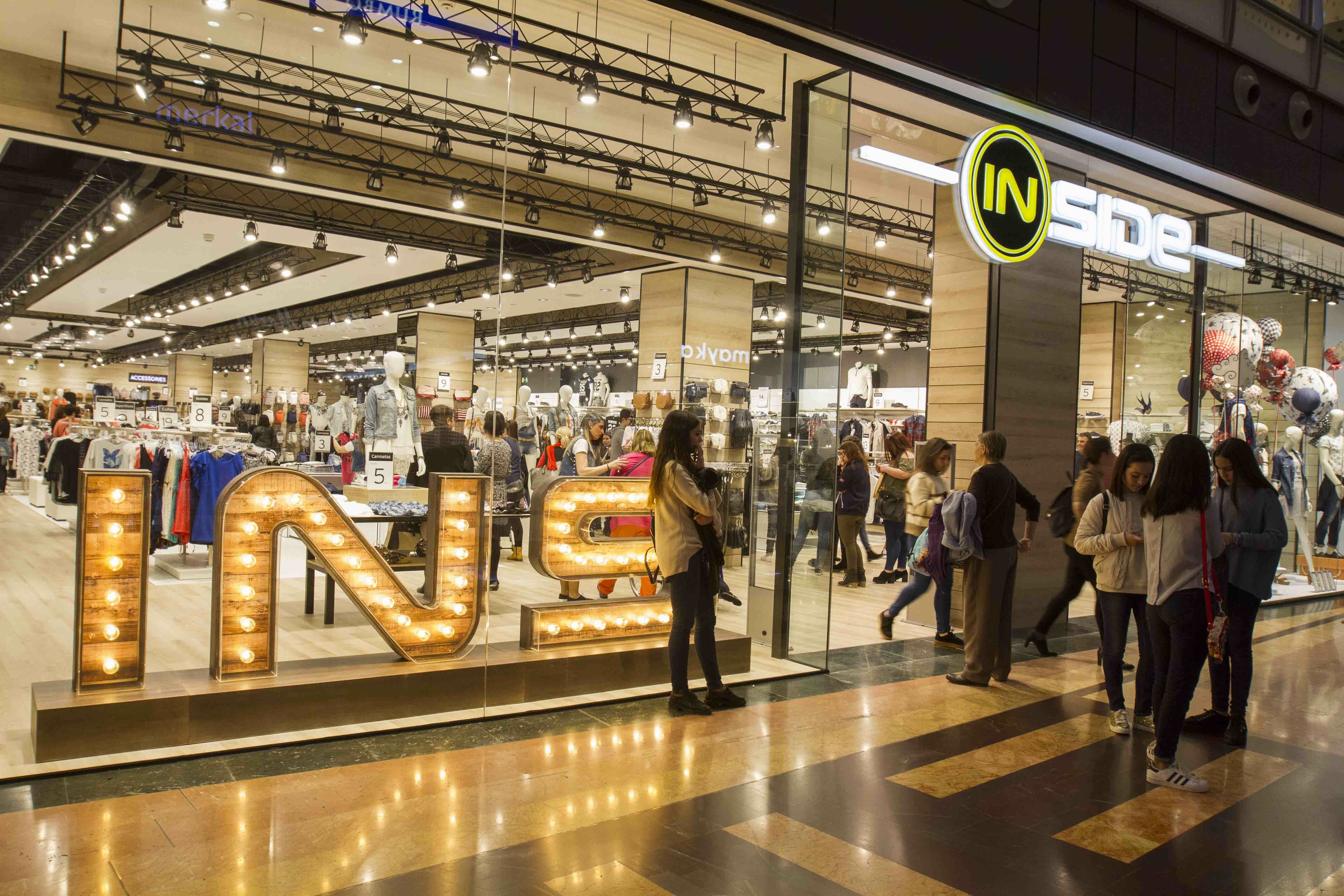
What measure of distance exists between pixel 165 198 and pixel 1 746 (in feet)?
9.15

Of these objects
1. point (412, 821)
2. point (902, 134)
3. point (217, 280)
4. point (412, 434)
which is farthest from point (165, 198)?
point (902, 134)

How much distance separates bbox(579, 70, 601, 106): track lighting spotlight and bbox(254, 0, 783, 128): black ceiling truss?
5 cm

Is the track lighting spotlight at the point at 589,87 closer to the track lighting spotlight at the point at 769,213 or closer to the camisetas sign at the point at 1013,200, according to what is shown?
the track lighting spotlight at the point at 769,213

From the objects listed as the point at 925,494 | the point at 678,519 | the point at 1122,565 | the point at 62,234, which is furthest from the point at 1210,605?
the point at 62,234

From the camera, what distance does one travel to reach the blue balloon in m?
9.57

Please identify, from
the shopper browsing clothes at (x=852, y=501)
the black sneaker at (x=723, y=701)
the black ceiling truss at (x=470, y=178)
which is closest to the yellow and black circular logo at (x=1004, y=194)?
the black ceiling truss at (x=470, y=178)

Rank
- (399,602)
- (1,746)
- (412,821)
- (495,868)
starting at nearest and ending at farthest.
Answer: (495,868)
(412,821)
(1,746)
(399,602)

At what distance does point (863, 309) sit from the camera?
16609 mm

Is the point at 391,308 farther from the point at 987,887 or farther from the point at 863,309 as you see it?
the point at 863,309

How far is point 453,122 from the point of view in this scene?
17.0 feet

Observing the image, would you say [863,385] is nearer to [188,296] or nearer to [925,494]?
[925,494]

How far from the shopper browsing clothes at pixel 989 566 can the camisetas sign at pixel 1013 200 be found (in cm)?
201

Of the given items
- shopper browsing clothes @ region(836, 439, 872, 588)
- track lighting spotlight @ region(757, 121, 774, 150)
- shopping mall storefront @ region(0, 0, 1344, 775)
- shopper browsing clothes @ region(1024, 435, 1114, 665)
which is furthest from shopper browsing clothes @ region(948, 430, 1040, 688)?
shopper browsing clothes @ region(836, 439, 872, 588)

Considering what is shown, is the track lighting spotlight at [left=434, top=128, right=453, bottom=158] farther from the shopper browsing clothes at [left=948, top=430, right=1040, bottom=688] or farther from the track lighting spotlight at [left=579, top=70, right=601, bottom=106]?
the shopper browsing clothes at [left=948, top=430, right=1040, bottom=688]
